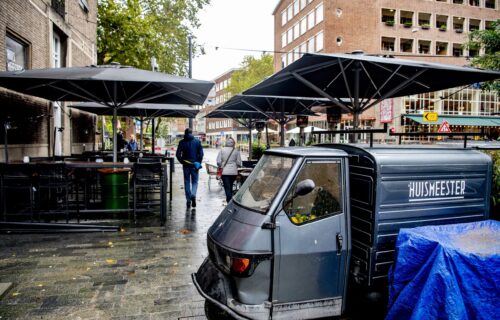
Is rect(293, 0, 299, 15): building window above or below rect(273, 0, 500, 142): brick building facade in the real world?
above

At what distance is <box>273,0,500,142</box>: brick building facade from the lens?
3769 cm

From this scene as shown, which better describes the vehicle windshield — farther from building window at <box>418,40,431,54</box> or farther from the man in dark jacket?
building window at <box>418,40,431,54</box>

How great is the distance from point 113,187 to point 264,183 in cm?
490

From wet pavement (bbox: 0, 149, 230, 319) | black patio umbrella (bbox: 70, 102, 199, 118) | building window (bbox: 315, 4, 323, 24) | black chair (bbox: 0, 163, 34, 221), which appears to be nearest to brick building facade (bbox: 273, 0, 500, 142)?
building window (bbox: 315, 4, 323, 24)

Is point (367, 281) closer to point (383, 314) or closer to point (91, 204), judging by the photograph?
point (383, 314)

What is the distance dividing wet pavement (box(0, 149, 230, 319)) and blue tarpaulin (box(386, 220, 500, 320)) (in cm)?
203

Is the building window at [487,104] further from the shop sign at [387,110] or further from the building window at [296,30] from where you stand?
the shop sign at [387,110]

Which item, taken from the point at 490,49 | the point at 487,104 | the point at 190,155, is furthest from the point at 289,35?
the point at 190,155

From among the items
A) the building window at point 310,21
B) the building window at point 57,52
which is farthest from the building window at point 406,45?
the building window at point 57,52

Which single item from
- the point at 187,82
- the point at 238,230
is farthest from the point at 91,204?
the point at 238,230

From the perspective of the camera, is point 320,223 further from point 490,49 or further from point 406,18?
point 406,18

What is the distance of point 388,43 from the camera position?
1538 inches

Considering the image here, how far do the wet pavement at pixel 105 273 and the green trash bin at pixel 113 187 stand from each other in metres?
0.63

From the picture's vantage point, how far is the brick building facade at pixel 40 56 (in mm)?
8984
